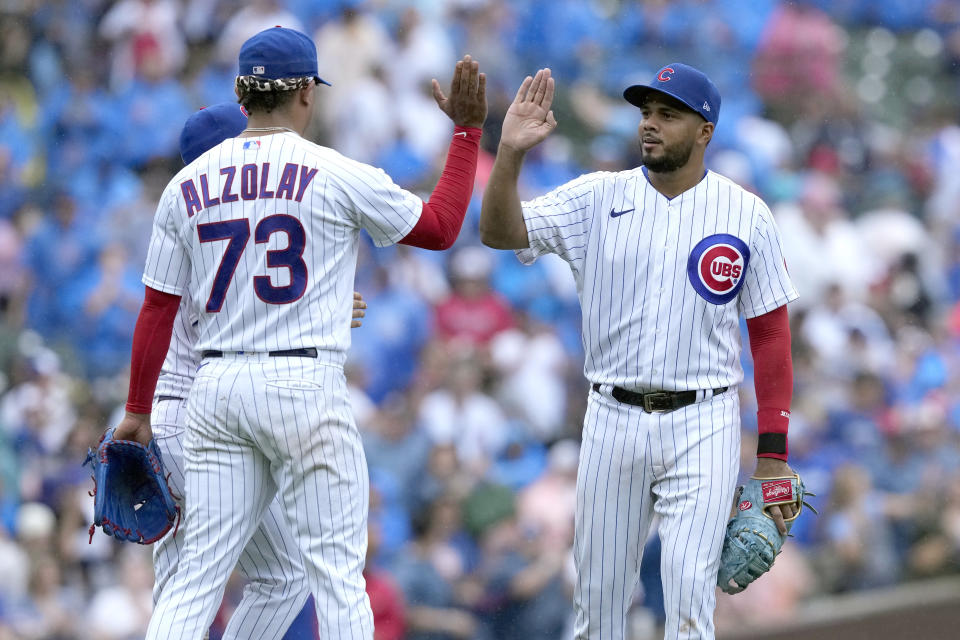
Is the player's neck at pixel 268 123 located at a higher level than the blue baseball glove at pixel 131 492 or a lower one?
higher

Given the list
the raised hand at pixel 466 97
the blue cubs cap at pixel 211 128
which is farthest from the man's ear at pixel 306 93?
the blue cubs cap at pixel 211 128

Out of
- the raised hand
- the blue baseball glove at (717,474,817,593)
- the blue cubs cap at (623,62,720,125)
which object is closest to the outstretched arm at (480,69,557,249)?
the raised hand

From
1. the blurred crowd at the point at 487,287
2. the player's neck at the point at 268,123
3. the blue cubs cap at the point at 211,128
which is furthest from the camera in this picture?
the blurred crowd at the point at 487,287

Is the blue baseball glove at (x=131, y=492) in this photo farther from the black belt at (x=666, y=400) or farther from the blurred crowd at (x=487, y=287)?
the blurred crowd at (x=487, y=287)

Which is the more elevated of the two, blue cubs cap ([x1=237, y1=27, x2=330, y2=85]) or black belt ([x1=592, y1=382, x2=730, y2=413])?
blue cubs cap ([x1=237, y1=27, x2=330, y2=85])

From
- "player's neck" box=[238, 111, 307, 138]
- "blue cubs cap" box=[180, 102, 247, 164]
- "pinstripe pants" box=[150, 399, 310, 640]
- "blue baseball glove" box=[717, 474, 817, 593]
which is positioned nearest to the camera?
"player's neck" box=[238, 111, 307, 138]

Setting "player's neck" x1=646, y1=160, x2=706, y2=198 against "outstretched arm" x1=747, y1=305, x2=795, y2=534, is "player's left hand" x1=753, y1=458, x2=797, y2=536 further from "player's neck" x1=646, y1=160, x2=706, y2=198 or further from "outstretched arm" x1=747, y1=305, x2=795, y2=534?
"player's neck" x1=646, y1=160, x2=706, y2=198

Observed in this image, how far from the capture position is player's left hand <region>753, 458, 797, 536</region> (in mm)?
4121

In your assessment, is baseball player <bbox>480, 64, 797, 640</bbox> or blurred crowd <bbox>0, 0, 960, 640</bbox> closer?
baseball player <bbox>480, 64, 797, 640</bbox>

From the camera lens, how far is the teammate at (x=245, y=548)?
4258 millimetres

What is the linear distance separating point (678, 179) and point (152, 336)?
170 cm

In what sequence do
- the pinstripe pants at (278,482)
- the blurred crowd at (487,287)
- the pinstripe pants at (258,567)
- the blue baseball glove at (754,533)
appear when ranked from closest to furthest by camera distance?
1. the pinstripe pants at (278,482)
2. the blue baseball glove at (754,533)
3. the pinstripe pants at (258,567)
4. the blurred crowd at (487,287)

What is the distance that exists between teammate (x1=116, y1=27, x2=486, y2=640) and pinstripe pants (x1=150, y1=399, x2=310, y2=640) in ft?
1.25

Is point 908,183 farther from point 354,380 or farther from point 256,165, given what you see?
point 256,165
